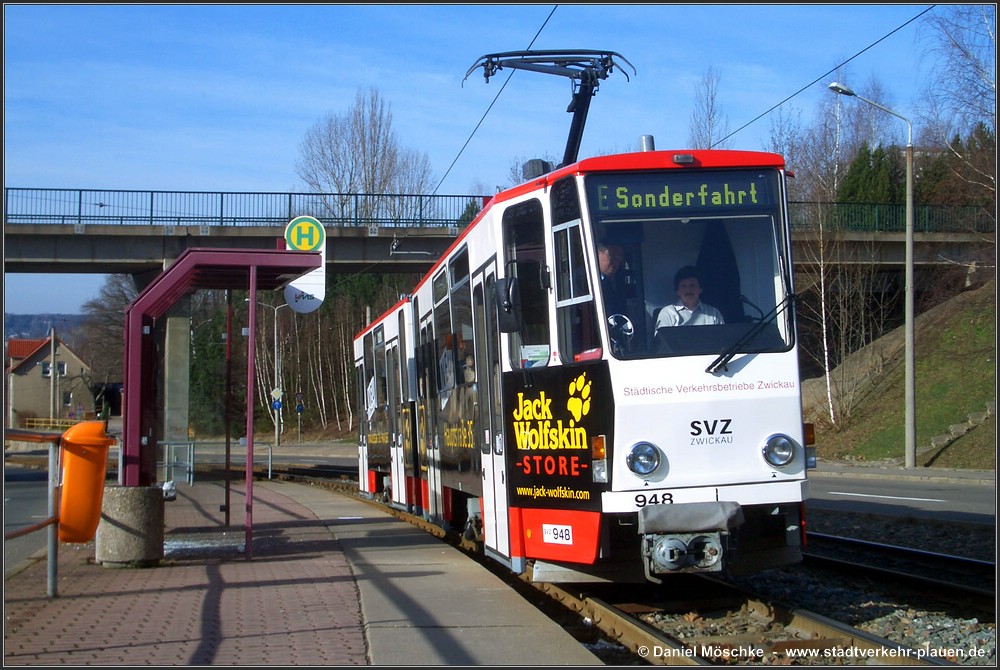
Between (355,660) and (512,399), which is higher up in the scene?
(512,399)

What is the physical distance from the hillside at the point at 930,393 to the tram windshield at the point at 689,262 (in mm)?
19863

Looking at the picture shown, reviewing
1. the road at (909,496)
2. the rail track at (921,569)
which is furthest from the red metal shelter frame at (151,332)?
the road at (909,496)

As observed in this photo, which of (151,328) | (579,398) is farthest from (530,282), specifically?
(151,328)

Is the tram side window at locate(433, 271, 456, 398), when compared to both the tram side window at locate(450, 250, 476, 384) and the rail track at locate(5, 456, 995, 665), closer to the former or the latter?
the tram side window at locate(450, 250, 476, 384)

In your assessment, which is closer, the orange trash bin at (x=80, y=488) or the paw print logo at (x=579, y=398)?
the paw print logo at (x=579, y=398)

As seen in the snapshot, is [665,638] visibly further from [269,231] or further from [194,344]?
[194,344]

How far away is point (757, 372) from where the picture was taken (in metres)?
7.57

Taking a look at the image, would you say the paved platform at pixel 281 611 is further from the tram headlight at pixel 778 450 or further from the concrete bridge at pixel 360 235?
the concrete bridge at pixel 360 235

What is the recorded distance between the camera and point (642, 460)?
7.33m

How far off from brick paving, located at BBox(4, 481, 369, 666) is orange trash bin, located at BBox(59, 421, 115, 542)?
1.90 ft

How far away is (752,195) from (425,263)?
27.0 meters

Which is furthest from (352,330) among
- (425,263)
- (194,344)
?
(425,263)

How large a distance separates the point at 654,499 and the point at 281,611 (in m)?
3.00

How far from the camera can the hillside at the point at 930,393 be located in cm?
2736
